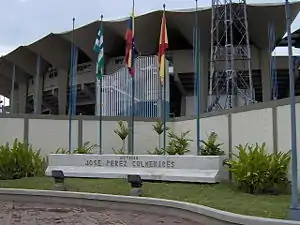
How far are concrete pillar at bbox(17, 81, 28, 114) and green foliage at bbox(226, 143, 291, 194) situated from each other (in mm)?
65907

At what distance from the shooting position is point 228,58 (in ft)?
140

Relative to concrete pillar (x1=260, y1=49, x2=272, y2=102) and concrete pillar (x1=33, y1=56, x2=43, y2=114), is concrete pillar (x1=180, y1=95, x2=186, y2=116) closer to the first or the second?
concrete pillar (x1=260, y1=49, x2=272, y2=102)

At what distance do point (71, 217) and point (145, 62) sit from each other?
102 feet

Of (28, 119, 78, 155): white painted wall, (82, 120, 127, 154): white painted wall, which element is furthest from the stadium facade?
(28, 119, 78, 155): white painted wall

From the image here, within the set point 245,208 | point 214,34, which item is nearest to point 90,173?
point 245,208

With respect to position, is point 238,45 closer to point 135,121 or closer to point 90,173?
point 135,121

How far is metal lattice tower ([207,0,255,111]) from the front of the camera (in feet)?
135

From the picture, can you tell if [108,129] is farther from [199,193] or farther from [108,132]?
[199,193]

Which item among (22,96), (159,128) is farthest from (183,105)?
(159,128)

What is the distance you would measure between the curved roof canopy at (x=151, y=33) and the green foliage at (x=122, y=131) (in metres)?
26.5

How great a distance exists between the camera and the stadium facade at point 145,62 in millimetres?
41031

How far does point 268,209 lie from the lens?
923 cm

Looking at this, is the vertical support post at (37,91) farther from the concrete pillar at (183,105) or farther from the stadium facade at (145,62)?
the concrete pillar at (183,105)

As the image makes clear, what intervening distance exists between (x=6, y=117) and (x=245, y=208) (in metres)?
14.5
